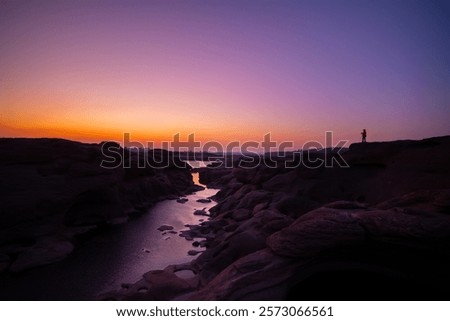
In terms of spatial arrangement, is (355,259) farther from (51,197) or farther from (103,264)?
(51,197)

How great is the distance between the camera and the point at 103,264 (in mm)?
14672

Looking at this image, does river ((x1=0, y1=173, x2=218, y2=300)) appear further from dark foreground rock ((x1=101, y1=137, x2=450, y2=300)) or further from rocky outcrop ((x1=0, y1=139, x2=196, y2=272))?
dark foreground rock ((x1=101, y1=137, x2=450, y2=300))

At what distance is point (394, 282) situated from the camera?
6793 millimetres

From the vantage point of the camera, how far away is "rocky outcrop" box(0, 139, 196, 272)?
1566 cm

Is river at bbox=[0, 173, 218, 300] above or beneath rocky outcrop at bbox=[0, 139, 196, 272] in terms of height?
beneath

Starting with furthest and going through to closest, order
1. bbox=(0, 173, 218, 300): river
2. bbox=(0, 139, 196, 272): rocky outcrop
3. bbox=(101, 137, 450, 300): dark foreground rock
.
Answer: bbox=(0, 139, 196, 272): rocky outcrop
bbox=(0, 173, 218, 300): river
bbox=(101, 137, 450, 300): dark foreground rock

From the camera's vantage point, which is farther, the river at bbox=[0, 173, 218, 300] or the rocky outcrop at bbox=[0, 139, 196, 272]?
the rocky outcrop at bbox=[0, 139, 196, 272]

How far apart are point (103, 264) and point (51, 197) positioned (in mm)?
7750

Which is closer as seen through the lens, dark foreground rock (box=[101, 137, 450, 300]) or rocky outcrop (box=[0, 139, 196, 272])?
dark foreground rock (box=[101, 137, 450, 300])

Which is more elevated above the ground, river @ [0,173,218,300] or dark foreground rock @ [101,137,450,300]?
→ dark foreground rock @ [101,137,450,300]

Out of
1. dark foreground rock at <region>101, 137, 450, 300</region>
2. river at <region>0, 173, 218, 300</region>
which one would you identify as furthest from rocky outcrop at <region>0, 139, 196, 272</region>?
dark foreground rock at <region>101, 137, 450, 300</region>

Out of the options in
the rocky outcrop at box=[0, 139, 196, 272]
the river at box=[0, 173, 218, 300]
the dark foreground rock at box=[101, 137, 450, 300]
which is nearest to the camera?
the dark foreground rock at box=[101, 137, 450, 300]

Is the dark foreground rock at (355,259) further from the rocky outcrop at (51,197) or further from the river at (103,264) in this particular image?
the rocky outcrop at (51,197)

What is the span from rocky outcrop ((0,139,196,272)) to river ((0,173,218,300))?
1.17m
